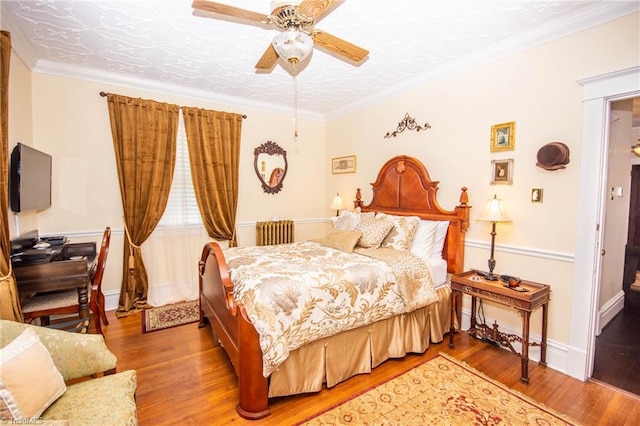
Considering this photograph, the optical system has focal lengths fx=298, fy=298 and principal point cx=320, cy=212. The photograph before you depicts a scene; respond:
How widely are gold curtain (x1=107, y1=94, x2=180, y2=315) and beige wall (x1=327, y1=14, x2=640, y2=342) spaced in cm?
312

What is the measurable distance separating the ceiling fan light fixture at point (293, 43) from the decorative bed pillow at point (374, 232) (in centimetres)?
194

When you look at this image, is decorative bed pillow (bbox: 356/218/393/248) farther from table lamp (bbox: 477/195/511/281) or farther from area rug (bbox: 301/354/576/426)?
area rug (bbox: 301/354/576/426)

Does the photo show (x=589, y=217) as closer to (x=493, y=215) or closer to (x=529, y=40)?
(x=493, y=215)

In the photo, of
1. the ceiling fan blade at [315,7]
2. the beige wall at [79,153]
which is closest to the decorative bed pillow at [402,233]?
the ceiling fan blade at [315,7]

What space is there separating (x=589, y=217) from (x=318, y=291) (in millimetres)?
2135

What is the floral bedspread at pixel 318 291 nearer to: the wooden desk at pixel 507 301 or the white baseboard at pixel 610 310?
the wooden desk at pixel 507 301

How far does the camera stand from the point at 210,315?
2.85 m

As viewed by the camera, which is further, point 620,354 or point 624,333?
point 624,333

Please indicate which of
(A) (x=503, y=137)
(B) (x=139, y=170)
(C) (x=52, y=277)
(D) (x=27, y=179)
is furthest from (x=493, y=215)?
(D) (x=27, y=179)

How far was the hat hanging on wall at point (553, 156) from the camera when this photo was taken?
2.37 metres

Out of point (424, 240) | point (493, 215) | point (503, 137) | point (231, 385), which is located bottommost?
point (231, 385)

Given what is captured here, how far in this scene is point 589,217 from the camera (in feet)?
7.46

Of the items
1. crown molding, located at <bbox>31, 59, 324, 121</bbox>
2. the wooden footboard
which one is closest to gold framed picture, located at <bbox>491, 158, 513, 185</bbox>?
the wooden footboard

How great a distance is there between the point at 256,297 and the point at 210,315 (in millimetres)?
1164
